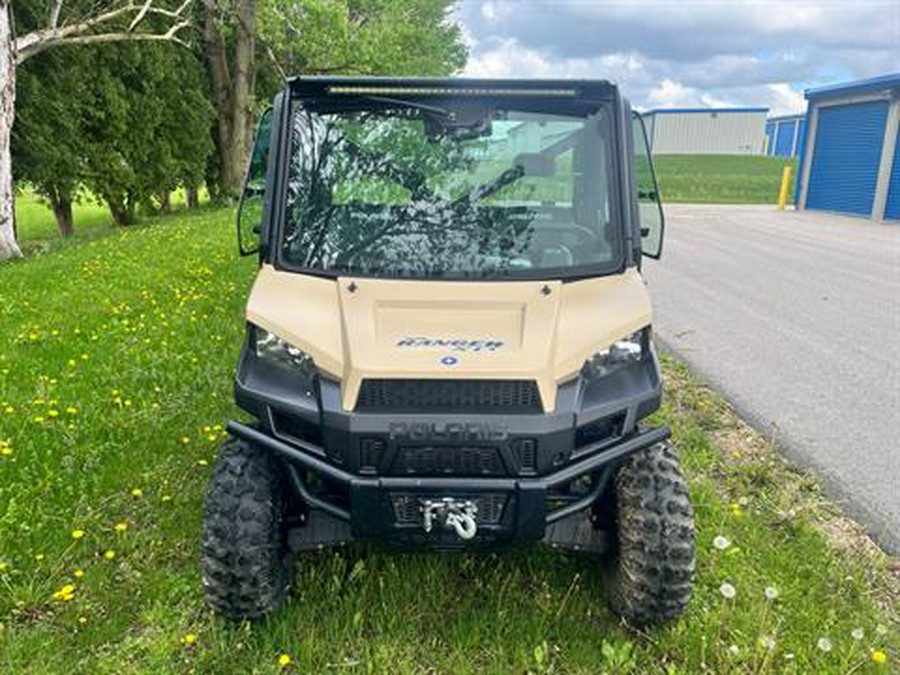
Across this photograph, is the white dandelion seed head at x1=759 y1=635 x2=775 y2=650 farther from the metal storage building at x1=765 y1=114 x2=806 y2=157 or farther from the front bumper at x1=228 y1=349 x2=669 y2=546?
the metal storage building at x1=765 y1=114 x2=806 y2=157

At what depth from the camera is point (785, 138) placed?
6906 cm

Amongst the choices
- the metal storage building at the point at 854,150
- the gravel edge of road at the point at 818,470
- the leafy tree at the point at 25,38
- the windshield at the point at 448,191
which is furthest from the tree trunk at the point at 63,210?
the metal storage building at the point at 854,150

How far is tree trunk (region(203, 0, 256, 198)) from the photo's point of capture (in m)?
21.0

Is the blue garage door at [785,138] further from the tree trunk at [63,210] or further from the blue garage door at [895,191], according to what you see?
the tree trunk at [63,210]

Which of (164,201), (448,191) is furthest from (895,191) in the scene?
(448,191)

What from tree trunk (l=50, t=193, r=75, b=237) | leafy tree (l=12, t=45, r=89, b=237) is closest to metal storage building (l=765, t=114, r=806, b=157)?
tree trunk (l=50, t=193, r=75, b=237)

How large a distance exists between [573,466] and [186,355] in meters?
4.26


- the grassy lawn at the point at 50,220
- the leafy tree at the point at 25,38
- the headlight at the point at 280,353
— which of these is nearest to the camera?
the headlight at the point at 280,353

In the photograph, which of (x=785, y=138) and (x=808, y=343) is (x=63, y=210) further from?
(x=785, y=138)

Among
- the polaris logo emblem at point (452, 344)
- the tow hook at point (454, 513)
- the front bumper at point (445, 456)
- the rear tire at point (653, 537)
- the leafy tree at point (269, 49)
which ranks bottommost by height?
the rear tire at point (653, 537)

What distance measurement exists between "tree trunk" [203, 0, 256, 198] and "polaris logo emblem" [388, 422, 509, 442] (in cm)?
1984

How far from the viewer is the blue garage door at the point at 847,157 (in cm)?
2161

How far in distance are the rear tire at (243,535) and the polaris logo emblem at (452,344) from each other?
2.46 feet

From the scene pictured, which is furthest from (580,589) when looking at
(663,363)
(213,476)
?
(663,363)
